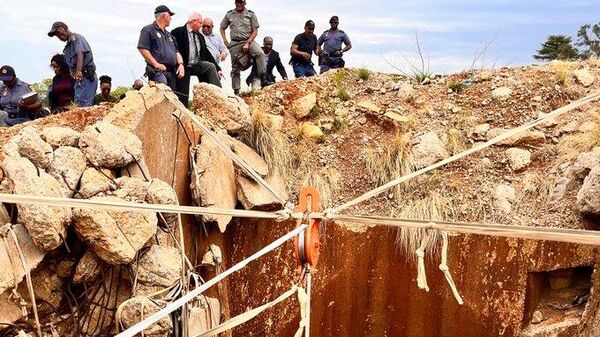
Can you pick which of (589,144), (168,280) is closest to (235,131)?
(168,280)

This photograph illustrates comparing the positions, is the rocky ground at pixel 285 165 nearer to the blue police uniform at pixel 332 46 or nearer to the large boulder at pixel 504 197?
the large boulder at pixel 504 197

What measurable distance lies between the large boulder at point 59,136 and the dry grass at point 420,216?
9.56ft

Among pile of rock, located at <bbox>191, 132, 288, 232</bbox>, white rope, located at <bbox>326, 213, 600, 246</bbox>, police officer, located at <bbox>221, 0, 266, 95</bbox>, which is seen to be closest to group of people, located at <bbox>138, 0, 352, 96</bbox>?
police officer, located at <bbox>221, 0, 266, 95</bbox>

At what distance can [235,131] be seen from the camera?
7168 mm

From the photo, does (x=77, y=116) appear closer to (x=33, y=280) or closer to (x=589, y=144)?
(x=33, y=280)

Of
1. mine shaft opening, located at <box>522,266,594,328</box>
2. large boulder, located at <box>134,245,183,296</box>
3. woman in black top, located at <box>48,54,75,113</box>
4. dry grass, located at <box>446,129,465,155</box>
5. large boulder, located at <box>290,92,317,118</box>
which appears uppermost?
woman in black top, located at <box>48,54,75,113</box>

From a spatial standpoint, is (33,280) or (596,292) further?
(596,292)

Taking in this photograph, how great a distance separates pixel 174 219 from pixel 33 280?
1207 millimetres

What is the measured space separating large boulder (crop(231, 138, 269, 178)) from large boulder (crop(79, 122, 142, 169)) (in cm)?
131

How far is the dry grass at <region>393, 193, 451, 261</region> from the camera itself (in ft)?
21.5

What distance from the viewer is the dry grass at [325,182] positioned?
705cm

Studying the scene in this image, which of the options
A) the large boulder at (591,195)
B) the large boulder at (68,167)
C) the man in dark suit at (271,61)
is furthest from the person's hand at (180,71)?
the large boulder at (591,195)

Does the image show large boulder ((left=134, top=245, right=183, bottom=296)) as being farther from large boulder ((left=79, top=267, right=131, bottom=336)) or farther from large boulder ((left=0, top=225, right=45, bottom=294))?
large boulder ((left=0, top=225, right=45, bottom=294))

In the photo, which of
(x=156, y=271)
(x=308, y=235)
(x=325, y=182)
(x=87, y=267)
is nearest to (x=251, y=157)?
(x=325, y=182)
